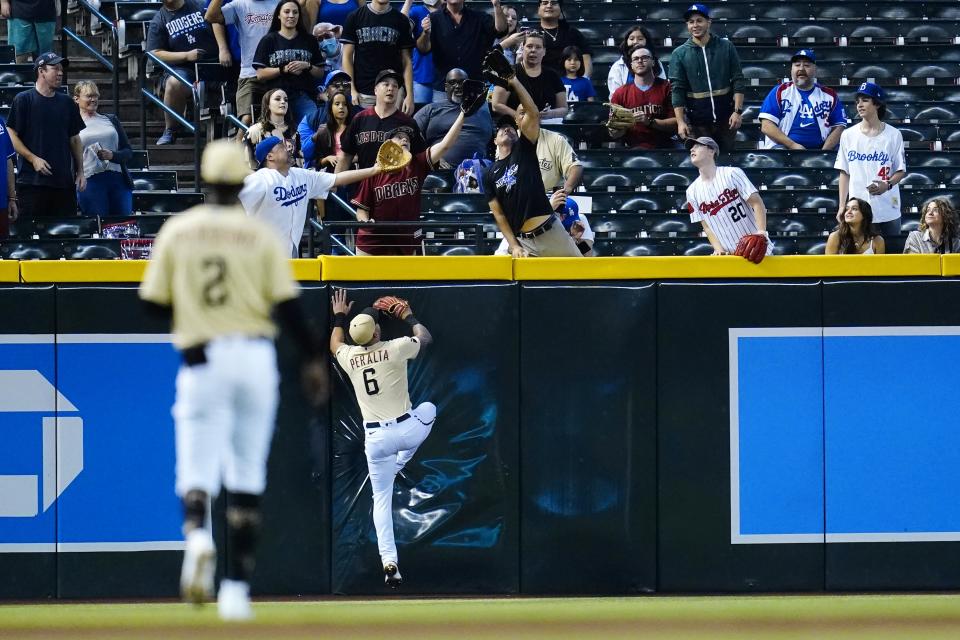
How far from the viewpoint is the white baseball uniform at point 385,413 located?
12320 millimetres

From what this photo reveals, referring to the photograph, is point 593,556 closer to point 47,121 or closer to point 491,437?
point 491,437

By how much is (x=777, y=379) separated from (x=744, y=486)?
2.79ft

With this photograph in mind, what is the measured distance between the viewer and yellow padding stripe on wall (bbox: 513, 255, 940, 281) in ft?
41.6

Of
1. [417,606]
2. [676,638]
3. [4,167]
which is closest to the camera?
[676,638]

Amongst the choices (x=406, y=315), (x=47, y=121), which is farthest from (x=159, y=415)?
(x=47, y=121)

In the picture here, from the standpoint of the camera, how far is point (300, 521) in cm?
1270

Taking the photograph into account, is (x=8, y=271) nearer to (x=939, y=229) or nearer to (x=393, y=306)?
(x=393, y=306)

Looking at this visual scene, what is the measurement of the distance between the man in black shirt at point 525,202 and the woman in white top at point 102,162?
371cm

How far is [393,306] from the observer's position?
12.5m

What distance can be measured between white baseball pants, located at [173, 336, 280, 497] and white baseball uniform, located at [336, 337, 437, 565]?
418cm

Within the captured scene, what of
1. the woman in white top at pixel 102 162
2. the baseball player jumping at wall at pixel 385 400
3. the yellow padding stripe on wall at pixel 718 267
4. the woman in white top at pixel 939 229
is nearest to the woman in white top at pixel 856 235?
the woman in white top at pixel 939 229

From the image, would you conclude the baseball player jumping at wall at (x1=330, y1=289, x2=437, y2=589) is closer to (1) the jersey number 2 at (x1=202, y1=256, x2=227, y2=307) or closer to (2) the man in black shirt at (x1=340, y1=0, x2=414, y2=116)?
(2) the man in black shirt at (x1=340, y1=0, x2=414, y2=116)

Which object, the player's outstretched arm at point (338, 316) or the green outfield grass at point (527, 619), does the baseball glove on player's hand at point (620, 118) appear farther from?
the green outfield grass at point (527, 619)

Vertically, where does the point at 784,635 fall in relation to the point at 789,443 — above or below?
below
